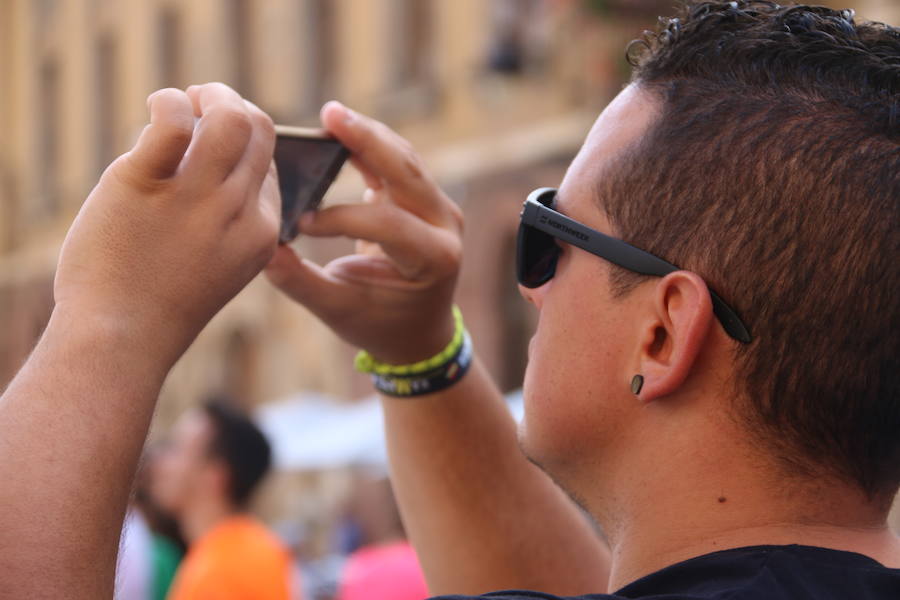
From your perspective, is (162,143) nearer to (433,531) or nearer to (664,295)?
(664,295)

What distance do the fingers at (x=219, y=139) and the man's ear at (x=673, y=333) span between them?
1.67 ft

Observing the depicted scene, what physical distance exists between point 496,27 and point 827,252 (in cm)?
1271

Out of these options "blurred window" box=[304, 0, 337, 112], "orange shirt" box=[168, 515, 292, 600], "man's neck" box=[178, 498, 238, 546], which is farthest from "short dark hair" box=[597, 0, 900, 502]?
"blurred window" box=[304, 0, 337, 112]

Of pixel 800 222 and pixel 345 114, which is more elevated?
pixel 800 222

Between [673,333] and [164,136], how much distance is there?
0.61m

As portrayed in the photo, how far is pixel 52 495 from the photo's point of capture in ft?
4.39

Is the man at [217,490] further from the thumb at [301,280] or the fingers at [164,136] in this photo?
the fingers at [164,136]

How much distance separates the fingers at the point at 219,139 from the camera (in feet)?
4.91

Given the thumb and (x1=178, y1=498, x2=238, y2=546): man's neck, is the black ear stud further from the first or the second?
(x1=178, y1=498, x2=238, y2=546): man's neck

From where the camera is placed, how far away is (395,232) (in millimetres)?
2059

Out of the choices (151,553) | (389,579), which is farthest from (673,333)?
(151,553)

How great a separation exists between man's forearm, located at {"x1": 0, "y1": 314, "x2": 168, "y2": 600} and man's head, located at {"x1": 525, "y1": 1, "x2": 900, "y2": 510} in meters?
0.52

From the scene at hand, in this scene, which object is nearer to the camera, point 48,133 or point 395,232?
point 395,232

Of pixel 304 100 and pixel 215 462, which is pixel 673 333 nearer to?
pixel 215 462
